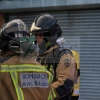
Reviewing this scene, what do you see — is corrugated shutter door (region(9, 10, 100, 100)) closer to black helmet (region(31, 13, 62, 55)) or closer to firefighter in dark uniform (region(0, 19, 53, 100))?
black helmet (region(31, 13, 62, 55))

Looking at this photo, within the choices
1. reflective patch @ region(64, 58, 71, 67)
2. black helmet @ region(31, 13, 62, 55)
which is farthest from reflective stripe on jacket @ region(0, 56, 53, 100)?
black helmet @ region(31, 13, 62, 55)

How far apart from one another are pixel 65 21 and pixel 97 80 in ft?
5.53

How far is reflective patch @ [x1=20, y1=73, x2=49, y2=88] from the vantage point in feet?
8.64

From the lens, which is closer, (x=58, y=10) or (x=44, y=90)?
(x=44, y=90)

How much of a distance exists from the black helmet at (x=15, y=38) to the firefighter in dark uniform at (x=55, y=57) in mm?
889

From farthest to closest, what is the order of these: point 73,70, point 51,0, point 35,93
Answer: point 51,0, point 73,70, point 35,93

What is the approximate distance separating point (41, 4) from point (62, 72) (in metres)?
4.09

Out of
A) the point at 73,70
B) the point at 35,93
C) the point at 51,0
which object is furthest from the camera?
the point at 51,0

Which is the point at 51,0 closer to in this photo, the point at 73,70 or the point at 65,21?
the point at 65,21

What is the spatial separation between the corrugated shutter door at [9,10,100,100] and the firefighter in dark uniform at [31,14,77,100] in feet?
12.3

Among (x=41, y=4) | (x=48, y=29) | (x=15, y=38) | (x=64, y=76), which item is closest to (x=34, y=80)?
(x=15, y=38)

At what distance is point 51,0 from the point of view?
7.33 m

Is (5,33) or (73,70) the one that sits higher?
(5,33)

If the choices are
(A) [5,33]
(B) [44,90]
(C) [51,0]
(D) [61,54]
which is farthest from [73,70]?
(C) [51,0]
